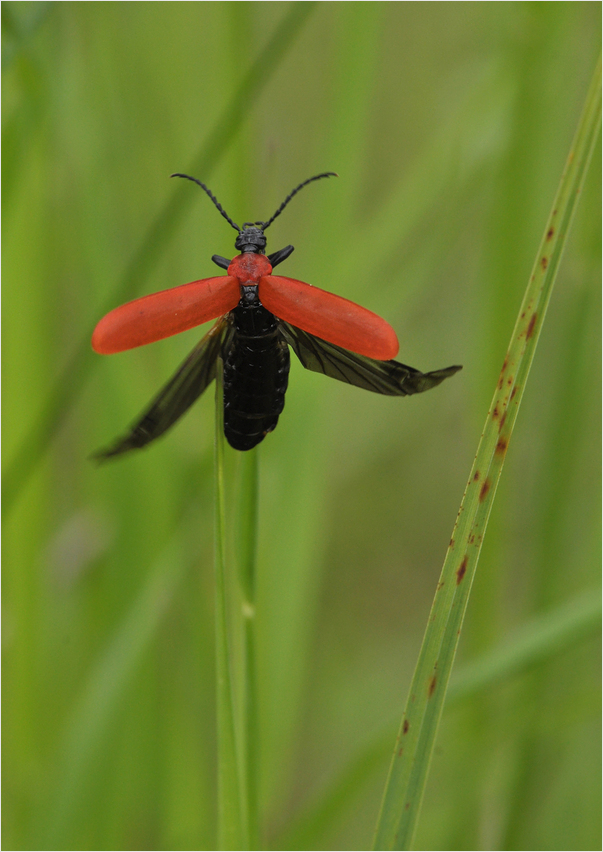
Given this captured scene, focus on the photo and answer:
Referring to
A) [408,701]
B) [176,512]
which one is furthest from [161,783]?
[408,701]

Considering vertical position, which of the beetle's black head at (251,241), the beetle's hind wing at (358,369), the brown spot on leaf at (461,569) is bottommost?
the brown spot on leaf at (461,569)

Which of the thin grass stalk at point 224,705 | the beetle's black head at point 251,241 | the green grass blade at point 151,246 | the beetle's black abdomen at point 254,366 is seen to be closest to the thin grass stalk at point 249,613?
the thin grass stalk at point 224,705

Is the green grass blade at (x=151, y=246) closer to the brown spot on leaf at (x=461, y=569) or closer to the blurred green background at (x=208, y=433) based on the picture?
the blurred green background at (x=208, y=433)

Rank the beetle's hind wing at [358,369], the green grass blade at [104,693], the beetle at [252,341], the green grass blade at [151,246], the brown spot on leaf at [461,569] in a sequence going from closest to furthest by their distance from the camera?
1. the brown spot on leaf at [461,569]
2. the beetle at [252,341]
3. the beetle's hind wing at [358,369]
4. the green grass blade at [151,246]
5. the green grass blade at [104,693]

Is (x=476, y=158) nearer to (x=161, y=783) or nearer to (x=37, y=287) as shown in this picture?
(x=37, y=287)

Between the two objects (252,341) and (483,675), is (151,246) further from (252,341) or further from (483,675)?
(483,675)

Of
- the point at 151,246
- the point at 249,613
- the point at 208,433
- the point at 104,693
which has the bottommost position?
the point at 104,693

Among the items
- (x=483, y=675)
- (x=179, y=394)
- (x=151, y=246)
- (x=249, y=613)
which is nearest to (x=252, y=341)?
(x=179, y=394)
